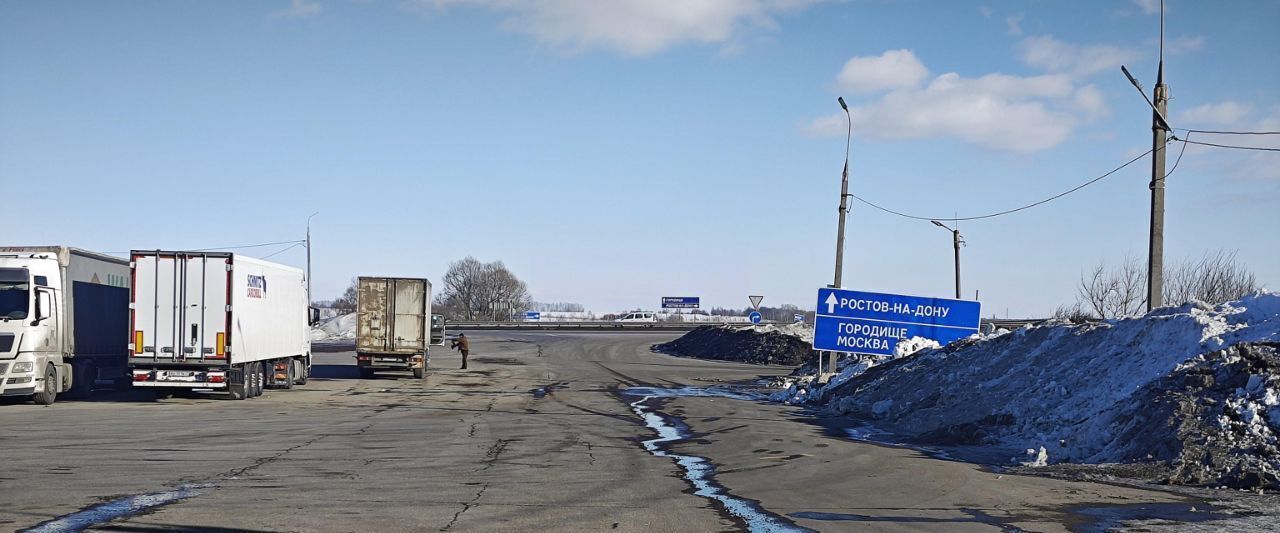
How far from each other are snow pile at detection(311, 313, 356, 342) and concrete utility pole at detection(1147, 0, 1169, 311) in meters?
59.5

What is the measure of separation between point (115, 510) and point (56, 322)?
15.5 metres

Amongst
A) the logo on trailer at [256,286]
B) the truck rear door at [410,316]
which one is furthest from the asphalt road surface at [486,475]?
the truck rear door at [410,316]

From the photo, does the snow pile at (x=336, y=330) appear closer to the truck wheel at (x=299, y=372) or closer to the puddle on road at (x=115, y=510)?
the truck wheel at (x=299, y=372)

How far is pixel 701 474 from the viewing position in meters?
12.6

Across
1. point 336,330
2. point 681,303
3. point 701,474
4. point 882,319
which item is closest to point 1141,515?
point 701,474

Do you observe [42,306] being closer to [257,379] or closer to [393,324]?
[257,379]

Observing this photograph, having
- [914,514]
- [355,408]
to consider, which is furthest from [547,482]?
[355,408]

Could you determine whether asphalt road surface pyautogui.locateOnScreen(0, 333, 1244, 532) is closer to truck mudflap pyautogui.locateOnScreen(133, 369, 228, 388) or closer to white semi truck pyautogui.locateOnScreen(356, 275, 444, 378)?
truck mudflap pyautogui.locateOnScreen(133, 369, 228, 388)

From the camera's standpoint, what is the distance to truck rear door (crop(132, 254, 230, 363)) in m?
23.3

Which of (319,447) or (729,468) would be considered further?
(319,447)

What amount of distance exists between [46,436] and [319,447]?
14.7ft

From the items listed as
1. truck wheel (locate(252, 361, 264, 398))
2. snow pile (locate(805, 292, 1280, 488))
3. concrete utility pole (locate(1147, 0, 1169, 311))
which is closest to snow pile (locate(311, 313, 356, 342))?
truck wheel (locate(252, 361, 264, 398))

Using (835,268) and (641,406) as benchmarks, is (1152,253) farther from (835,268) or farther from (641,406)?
(835,268)

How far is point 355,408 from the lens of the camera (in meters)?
22.6
